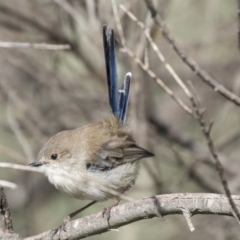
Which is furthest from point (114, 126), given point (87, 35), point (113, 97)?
point (87, 35)

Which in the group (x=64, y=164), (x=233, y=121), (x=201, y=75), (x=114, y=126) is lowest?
(x=201, y=75)

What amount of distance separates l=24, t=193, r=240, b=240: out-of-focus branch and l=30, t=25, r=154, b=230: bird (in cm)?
51

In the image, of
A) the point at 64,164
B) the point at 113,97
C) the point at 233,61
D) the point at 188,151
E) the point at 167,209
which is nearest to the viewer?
the point at 167,209

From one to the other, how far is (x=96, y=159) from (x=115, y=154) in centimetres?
16

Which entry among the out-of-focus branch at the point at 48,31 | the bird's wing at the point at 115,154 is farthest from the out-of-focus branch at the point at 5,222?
the out-of-focus branch at the point at 48,31

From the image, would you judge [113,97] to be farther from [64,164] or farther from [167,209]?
[167,209]

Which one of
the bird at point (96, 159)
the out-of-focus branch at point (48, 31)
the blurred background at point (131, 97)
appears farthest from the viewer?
the out-of-focus branch at point (48, 31)

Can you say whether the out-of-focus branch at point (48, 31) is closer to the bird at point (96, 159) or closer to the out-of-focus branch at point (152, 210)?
the bird at point (96, 159)

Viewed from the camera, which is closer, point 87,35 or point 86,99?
point 87,35

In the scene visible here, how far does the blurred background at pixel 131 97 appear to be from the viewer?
5.40 metres

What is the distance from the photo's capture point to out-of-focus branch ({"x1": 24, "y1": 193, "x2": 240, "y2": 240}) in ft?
9.59

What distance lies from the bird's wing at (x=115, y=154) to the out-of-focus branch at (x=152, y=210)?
0.81 m

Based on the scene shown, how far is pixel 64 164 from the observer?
171 inches

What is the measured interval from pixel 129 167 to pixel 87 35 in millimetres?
1578
